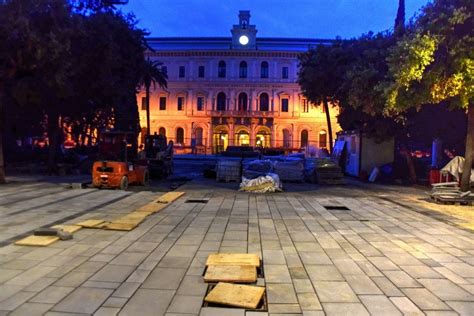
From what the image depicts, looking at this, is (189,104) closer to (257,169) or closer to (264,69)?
(264,69)

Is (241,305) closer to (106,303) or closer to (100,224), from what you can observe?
(106,303)

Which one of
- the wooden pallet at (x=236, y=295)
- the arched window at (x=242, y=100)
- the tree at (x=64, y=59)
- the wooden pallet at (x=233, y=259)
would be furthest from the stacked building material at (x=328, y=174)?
the arched window at (x=242, y=100)

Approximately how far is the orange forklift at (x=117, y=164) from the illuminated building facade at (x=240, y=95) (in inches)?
1853

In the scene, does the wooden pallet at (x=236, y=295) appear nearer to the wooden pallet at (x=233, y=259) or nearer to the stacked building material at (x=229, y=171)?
the wooden pallet at (x=233, y=259)

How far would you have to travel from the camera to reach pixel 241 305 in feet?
16.9

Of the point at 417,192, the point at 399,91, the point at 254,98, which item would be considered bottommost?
the point at 417,192

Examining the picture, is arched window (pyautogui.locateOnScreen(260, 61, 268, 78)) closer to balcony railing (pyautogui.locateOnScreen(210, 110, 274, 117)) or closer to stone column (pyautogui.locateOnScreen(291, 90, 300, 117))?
stone column (pyautogui.locateOnScreen(291, 90, 300, 117))

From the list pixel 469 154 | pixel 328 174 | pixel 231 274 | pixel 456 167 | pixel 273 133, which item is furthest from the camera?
pixel 273 133

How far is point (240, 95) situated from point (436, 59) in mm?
56487

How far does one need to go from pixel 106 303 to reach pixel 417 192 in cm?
1634

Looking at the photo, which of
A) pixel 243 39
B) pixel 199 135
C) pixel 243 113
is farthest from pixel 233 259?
pixel 243 39

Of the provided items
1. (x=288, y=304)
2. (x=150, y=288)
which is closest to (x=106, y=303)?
(x=150, y=288)

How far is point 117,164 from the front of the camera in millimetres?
18281

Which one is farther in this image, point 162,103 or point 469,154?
point 162,103
